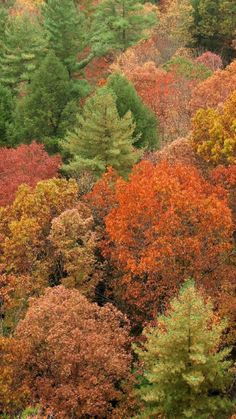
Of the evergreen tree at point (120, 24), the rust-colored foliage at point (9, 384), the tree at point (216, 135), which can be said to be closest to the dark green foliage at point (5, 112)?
the evergreen tree at point (120, 24)

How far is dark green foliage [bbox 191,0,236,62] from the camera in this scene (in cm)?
6291

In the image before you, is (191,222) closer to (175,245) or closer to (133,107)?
(175,245)

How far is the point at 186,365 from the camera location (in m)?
21.8

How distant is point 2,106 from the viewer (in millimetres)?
48031

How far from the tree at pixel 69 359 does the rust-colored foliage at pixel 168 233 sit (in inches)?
176

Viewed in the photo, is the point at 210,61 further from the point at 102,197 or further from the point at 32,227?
the point at 32,227

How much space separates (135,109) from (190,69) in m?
12.3

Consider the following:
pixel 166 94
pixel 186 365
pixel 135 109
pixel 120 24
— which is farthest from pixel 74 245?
pixel 120 24

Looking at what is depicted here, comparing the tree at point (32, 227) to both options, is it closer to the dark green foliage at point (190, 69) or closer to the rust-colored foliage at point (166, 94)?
the rust-colored foliage at point (166, 94)

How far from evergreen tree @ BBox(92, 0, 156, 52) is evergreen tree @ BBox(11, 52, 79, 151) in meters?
15.7

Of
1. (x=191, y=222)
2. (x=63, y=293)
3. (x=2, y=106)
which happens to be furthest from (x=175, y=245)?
(x=2, y=106)

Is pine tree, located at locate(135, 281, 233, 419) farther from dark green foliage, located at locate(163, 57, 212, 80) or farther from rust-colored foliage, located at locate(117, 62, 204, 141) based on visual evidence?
dark green foliage, located at locate(163, 57, 212, 80)

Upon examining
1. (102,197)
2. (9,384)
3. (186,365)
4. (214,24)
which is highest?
(214,24)

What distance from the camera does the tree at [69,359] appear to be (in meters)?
23.3
